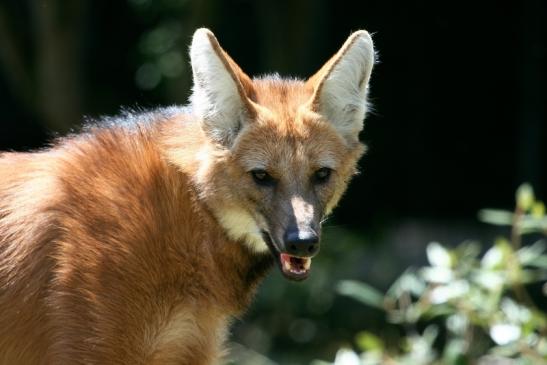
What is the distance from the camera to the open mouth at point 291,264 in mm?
2910

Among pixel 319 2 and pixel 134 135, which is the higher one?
pixel 134 135

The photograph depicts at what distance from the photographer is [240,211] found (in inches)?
117

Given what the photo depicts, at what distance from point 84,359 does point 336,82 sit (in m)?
1.07

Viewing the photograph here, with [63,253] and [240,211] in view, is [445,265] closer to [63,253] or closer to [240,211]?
[240,211]

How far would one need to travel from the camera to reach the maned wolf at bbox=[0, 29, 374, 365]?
9.27 feet

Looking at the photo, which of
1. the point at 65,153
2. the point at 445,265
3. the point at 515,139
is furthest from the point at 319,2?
the point at 65,153

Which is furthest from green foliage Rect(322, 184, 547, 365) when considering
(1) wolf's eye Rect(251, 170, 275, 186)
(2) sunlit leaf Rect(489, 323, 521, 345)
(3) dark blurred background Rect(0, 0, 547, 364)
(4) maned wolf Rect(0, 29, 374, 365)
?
(3) dark blurred background Rect(0, 0, 547, 364)

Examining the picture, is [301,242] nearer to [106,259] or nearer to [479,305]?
[106,259]

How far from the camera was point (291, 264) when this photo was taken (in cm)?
293

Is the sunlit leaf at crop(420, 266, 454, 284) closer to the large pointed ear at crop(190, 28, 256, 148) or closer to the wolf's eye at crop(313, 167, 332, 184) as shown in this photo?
the wolf's eye at crop(313, 167, 332, 184)

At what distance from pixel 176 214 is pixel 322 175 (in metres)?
0.44

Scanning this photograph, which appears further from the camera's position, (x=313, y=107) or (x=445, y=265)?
(x=445, y=265)

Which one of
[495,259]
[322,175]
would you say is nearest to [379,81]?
[495,259]

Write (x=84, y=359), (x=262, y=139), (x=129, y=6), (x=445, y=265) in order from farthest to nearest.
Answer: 1. (x=129, y=6)
2. (x=445, y=265)
3. (x=262, y=139)
4. (x=84, y=359)
